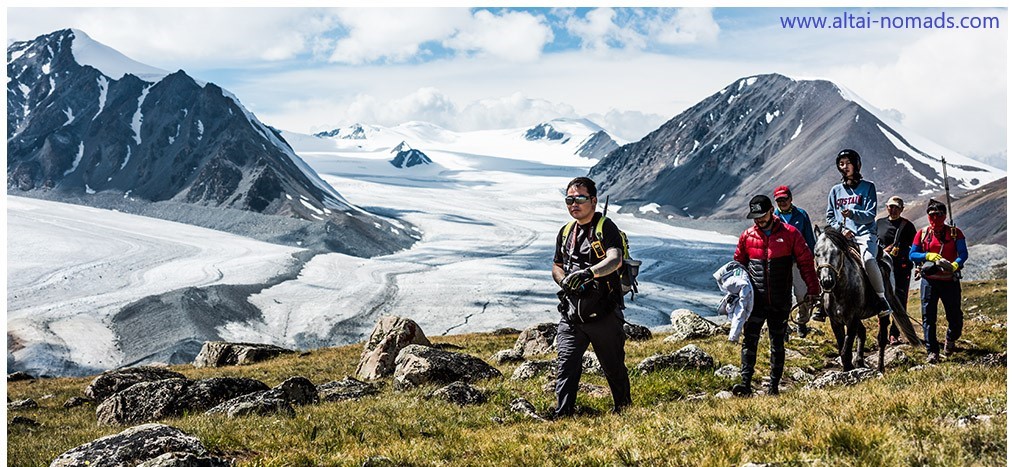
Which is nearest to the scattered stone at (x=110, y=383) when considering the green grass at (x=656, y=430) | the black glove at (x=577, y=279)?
the green grass at (x=656, y=430)

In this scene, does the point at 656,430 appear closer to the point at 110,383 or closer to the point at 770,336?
the point at 770,336

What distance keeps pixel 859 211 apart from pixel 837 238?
36.9 inches

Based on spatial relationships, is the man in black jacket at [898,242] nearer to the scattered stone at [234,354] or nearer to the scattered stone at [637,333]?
the scattered stone at [637,333]

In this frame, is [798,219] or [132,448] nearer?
[132,448]

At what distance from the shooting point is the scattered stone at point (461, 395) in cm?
1159

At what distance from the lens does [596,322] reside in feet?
29.5

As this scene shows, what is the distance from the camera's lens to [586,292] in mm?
8805

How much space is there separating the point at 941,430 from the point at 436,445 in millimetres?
4668

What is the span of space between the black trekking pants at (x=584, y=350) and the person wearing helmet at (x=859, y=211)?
5.37 m

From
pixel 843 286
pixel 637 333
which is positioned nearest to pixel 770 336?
pixel 843 286

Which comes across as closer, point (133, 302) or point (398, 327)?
point (398, 327)

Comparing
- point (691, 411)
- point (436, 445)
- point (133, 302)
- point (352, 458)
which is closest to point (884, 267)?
point (691, 411)

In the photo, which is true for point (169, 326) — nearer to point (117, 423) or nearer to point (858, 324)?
point (117, 423)

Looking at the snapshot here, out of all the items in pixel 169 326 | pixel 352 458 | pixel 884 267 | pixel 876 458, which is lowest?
pixel 169 326
